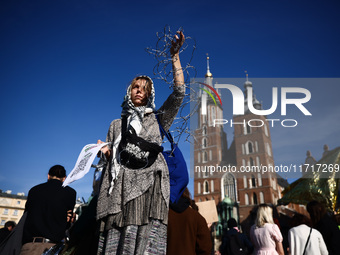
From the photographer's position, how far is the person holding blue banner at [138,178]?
4.87ft

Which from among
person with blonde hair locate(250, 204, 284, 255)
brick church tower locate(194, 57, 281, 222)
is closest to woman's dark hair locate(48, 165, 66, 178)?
person with blonde hair locate(250, 204, 284, 255)

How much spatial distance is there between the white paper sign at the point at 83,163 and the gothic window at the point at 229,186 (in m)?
50.7

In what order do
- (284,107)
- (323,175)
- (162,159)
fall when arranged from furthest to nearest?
(284,107) < (323,175) < (162,159)

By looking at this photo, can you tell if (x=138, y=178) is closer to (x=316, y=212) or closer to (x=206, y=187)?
(x=316, y=212)

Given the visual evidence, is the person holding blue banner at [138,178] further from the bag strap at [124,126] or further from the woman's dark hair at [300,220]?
the woman's dark hair at [300,220]

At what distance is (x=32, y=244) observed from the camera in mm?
2479

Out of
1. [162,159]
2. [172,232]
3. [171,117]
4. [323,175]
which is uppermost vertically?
[323,175]

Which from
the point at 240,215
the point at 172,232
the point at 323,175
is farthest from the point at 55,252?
the point at 240,215

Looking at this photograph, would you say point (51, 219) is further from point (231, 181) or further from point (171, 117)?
point (231, 181)

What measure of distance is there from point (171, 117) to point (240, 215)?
1946 inches

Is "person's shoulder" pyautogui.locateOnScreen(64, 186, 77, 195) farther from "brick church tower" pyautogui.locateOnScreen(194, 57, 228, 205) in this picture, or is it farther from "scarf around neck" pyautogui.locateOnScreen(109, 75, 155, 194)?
"brick church tower" pyautogui.locateOnScreen(194, 57, 228, 205)

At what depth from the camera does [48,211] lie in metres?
2.62

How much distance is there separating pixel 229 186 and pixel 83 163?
5151cm

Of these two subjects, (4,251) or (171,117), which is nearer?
(171,117)
